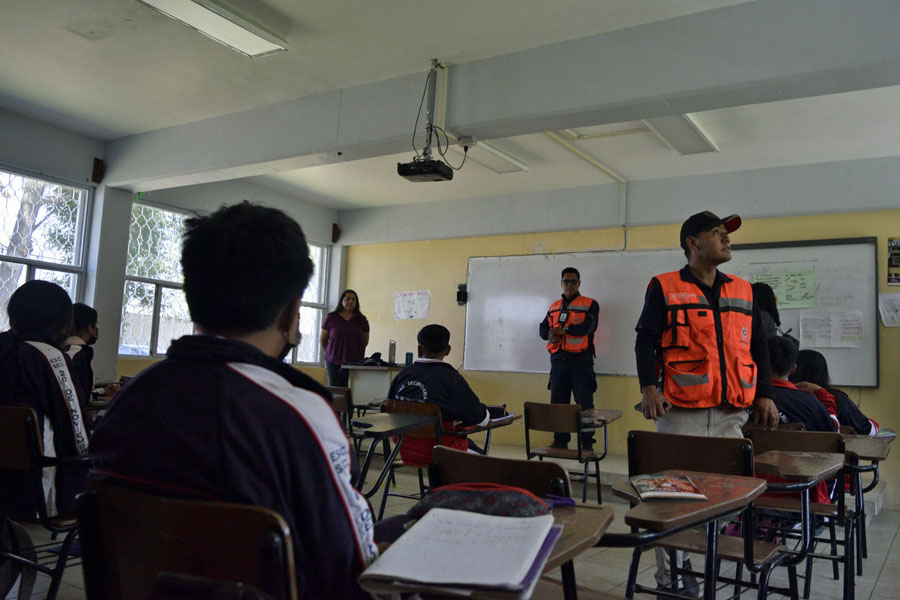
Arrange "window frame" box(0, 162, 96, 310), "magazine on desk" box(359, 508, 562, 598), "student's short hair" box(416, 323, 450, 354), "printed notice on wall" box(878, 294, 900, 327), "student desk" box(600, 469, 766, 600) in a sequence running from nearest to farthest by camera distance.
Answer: "magazine on desk" box(359, 508, 562, 598) < "student desk" box(600, 469, 766, 600) < "student's short hair" box(416, 323, 450, 354) < "printed notice on wall" box(878, 294, 900, 327) < "window frame" box(0, 162, 96, 310)

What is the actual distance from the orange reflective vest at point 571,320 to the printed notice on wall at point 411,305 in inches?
76.6

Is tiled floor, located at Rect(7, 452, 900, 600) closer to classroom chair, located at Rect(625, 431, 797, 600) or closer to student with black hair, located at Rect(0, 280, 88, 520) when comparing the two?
student with black hair, located at Rect(0, 280, 88, 520)

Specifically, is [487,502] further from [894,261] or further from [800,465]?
[894,261]

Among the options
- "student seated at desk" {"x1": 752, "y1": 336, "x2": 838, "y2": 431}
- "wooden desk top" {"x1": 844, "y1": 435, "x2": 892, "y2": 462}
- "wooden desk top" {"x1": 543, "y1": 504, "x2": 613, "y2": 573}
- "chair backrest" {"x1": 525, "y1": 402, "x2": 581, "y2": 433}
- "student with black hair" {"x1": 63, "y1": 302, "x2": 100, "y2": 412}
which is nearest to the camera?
"wooden desk top" {"x1": 543, "y1": 504, "x2": 613, "y2": 573}

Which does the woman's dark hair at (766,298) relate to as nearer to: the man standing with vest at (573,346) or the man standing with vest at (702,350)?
the man standing with vest at (702,350)

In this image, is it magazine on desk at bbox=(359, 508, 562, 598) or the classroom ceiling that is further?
the classroom ceiling

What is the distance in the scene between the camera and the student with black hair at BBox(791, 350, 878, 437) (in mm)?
3400

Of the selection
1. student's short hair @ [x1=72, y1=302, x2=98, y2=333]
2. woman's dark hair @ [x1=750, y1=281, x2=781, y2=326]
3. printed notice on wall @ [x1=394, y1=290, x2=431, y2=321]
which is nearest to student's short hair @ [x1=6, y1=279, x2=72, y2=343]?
student's short hair @ [x1=72, y1=302, x2=98, y2=333]

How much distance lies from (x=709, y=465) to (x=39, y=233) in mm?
5943

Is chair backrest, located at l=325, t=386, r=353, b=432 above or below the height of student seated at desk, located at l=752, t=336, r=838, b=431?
below

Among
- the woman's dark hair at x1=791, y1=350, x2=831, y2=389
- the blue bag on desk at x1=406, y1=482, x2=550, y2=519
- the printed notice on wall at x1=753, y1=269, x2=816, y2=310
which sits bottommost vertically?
the blue bag on desk at x1=406, y1=482, x2=550, y2=519

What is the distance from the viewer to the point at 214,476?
0.83 meters

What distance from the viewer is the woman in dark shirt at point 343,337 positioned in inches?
290

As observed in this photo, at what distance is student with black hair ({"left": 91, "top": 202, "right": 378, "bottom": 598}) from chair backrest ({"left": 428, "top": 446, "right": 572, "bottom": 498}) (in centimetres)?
45
